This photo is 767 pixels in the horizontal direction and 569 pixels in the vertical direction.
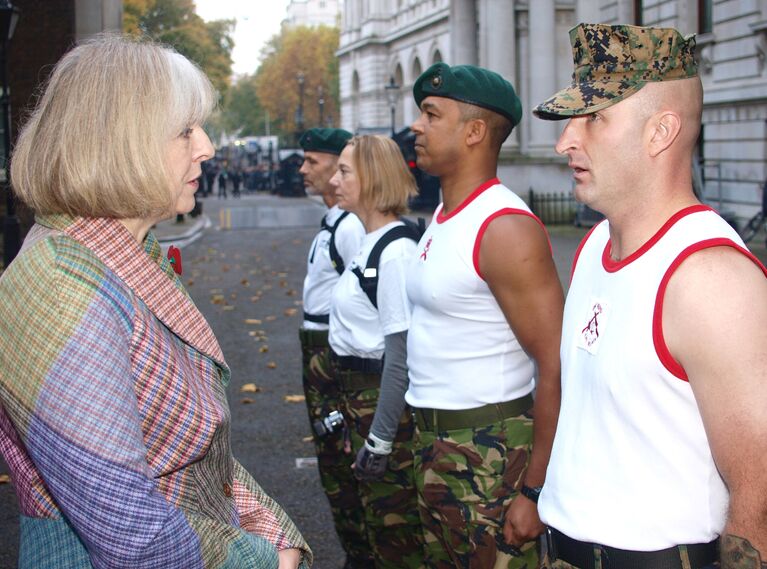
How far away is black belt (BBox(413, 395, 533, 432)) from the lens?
347 centimetres

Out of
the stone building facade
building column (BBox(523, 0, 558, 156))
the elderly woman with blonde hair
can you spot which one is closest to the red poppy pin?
the elderly woman with blonde hair

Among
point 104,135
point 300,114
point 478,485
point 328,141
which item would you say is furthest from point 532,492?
point 300,114

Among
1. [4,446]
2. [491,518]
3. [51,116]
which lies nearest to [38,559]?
[4,446]

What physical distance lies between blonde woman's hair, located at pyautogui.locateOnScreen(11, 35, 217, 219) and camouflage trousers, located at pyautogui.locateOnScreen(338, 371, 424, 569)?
93.8 inches

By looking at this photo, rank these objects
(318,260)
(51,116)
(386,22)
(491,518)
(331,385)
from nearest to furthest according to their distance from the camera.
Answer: (51,116) < (491,518) < (331,385) < (318,260) < (386,22)

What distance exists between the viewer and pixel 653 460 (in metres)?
2.22

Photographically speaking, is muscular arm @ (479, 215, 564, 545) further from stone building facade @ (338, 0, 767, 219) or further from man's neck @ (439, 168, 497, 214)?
stone building facade @ (338, 0, 767, 219)

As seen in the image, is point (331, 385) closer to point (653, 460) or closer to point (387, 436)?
point (387, 436)

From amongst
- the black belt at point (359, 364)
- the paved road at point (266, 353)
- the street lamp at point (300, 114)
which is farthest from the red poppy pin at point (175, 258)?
the street lamp at point (300, 114)

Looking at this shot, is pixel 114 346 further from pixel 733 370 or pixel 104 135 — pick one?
pixel 733 370

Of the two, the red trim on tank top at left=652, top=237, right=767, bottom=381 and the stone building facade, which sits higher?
the stone building facade

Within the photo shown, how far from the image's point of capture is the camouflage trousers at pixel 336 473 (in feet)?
16.7

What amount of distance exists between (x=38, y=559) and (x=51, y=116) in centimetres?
90

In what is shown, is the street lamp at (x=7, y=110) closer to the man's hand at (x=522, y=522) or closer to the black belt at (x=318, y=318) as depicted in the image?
the black belt at (x=318, y=318)
